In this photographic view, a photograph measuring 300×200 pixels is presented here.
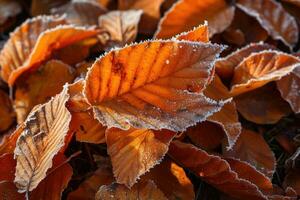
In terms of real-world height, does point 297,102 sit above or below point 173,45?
below

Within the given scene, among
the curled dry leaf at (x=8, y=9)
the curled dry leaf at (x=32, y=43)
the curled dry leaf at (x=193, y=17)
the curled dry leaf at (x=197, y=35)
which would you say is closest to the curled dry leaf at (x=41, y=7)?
the curled dry leaf at (x=8, y=9)

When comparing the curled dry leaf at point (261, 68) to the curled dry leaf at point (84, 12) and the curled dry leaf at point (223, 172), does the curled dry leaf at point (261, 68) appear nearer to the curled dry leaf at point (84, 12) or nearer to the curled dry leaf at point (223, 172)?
the curled dry leaf at point (223, 172)

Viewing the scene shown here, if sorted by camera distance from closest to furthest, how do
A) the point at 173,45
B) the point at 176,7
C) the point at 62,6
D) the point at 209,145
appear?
the point at 173,45 → the point at 209,145 → the point at 176,7 → the point at 62,6

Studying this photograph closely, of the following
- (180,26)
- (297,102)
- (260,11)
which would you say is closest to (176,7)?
(180,26)

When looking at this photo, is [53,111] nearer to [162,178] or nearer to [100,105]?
[100,105]

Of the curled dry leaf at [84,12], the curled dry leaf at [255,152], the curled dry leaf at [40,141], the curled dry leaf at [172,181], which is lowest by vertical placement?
the curled dry leaf at [255,152]

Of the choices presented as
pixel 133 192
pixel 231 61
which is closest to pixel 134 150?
pixel 133 192

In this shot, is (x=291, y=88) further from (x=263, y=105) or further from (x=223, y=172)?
(x=223, y=172)
